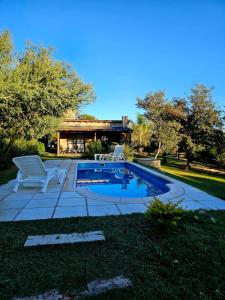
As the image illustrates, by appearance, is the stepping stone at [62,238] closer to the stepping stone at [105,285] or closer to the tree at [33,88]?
the stepping stone at [105,285]

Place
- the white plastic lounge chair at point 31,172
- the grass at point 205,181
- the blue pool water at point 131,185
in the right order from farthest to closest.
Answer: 1. the blue pool water at point 131,185
2. the grass at point 205,181
3. the white plastic lounge chair at point 31,172

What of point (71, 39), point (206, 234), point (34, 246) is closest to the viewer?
point (34, 246)

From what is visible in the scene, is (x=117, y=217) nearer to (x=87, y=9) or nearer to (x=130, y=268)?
(x=130, y=268)

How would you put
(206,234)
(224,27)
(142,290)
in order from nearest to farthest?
(142,290), (206,234), (224,27)

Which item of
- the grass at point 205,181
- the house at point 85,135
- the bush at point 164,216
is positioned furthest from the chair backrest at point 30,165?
the house at point 85,135

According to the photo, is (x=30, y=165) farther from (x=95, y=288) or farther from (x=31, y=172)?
(x=95, y=288)

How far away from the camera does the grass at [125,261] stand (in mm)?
2346

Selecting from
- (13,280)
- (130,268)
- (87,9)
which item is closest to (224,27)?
(87,9)

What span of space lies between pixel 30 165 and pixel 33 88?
373 cm

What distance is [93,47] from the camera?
582 inches

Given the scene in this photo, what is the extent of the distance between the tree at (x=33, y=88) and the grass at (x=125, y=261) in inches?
249

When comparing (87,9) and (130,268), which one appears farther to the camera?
(87,9)

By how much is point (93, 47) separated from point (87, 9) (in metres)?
4.33

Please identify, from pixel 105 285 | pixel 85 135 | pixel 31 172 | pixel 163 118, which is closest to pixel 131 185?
pixel 31 172
